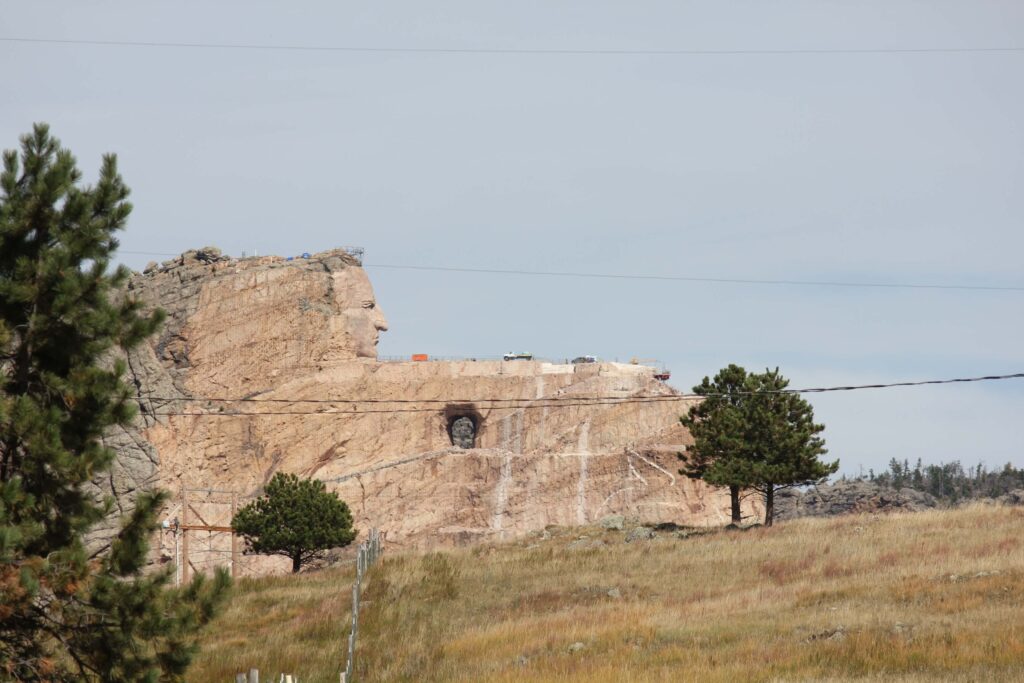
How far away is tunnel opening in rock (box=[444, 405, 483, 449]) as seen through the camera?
77.8m

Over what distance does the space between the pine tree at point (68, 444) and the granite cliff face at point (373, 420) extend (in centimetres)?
5275

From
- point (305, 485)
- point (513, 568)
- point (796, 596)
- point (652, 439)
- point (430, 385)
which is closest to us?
point (796, 596)

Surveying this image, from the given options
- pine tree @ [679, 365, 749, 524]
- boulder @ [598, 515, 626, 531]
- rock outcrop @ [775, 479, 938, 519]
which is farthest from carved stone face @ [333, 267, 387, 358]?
pine tree @ [679, 365, 749, 524]

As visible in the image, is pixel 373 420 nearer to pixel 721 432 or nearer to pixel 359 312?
pixel 359 312

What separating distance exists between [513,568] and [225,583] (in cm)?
2212

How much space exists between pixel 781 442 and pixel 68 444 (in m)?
34.8

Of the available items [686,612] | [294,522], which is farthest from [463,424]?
[686,612]

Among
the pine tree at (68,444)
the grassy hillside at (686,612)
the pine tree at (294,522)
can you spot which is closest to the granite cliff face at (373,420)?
the pine tree at (294,522)

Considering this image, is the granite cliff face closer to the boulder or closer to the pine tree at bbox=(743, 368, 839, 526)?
the boulder

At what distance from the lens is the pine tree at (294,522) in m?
52.7

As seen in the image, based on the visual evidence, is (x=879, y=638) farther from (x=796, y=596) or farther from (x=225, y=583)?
(x=225, y=583)

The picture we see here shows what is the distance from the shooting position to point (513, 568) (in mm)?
38594

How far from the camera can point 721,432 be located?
160 feet

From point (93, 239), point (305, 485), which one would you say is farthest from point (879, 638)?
point (305, 485)
